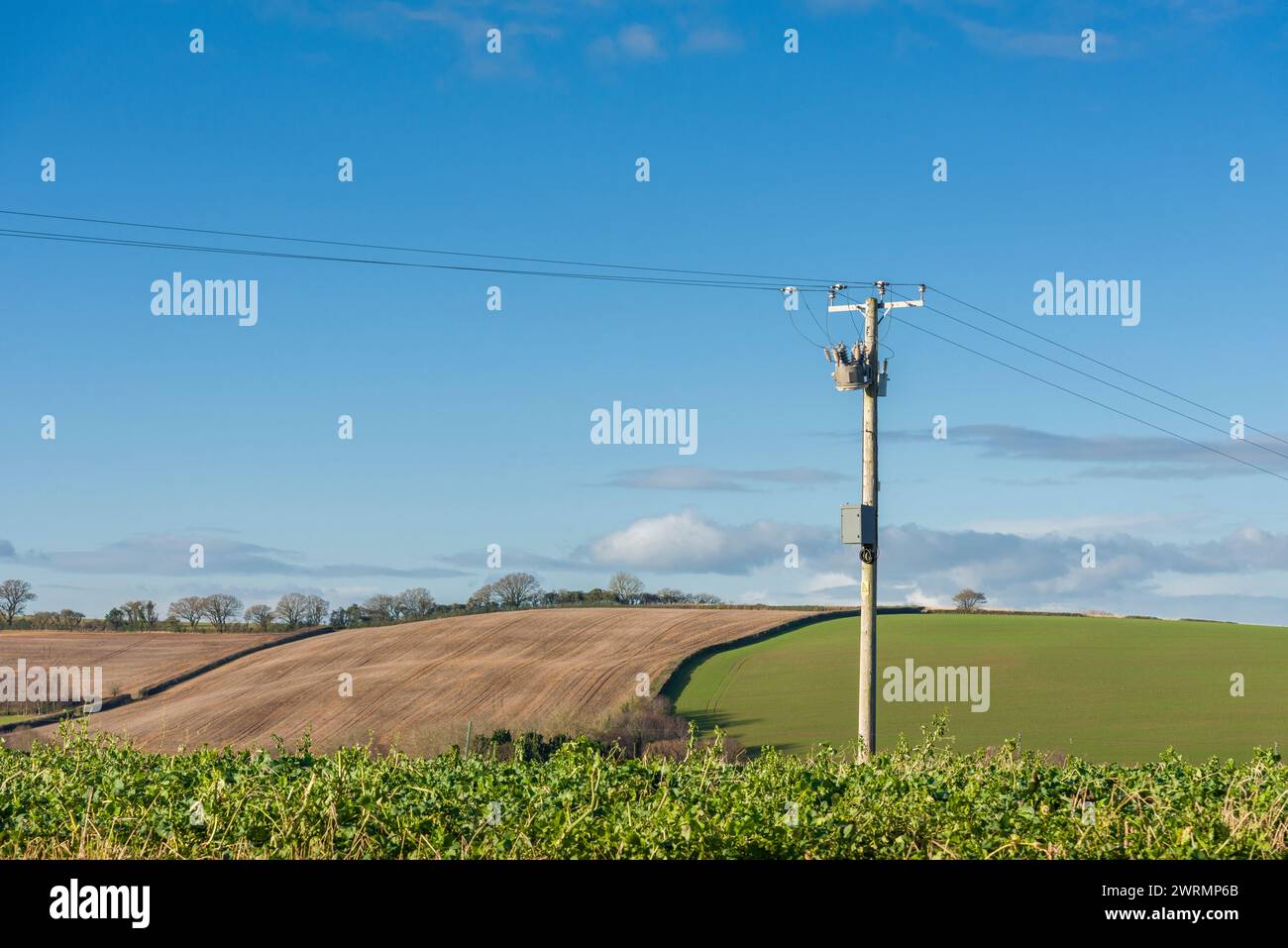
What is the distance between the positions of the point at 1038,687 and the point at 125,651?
175 feet

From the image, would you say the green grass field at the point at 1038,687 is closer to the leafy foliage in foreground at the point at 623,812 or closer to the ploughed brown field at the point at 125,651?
the leafy foliage in foreground at the point at 623,812

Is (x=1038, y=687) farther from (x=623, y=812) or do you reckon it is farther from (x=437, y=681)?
(x=623, y=812)

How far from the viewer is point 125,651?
229ft

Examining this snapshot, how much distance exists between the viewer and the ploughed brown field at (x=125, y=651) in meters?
63.2

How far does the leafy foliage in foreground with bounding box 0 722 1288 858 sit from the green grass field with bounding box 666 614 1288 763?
71.4 feet

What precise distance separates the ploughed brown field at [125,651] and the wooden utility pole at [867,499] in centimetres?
4909

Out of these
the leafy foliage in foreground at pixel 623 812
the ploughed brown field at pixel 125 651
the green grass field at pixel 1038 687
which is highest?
the leafy foliage in foreground at pixel 623 812

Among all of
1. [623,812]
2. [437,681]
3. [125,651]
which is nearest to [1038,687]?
[437,681]

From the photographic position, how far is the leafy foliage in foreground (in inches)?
350

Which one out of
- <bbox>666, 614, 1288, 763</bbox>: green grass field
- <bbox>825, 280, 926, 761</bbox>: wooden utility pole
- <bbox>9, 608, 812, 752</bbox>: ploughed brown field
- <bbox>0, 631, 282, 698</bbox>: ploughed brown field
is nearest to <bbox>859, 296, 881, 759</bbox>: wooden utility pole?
<bbox>825, 280, 926, 761</bbox>: wooden utility pole

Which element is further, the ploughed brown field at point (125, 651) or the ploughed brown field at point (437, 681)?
the ploughed brown field at point (125, 651)

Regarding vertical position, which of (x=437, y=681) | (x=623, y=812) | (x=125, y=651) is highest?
(x=623, y=812)

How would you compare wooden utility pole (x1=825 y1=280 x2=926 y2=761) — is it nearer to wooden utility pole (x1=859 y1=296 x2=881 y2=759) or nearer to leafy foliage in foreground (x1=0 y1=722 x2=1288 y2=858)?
wooden utility pole (x1=859 y1=296 x2=881 y2=759)

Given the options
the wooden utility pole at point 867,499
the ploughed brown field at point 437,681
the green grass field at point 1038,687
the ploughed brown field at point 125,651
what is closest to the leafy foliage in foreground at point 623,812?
the wooden utility pole at point 867,499
